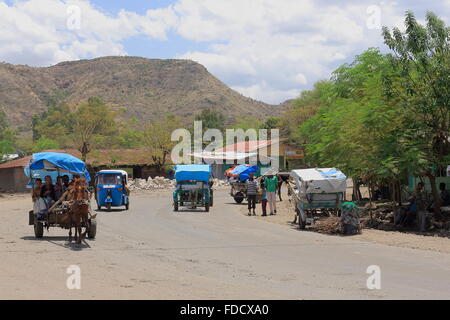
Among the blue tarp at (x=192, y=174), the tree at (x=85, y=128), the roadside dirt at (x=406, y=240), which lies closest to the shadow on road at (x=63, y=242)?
the roadside dirt at (x=406, y=240)

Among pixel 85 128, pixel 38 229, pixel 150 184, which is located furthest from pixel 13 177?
pixel 38 229

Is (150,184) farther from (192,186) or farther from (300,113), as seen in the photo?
(192,186)

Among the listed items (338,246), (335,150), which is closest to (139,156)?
(335,150)

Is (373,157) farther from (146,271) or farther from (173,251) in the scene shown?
(146,271)

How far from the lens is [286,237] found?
2194 cm

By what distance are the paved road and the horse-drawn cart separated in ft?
1.86

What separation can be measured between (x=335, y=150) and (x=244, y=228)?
10.4m

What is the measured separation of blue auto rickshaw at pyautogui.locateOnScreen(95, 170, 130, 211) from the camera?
36.0 meters

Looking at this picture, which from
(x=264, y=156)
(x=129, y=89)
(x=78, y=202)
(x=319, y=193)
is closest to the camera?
(x=78, y=202)

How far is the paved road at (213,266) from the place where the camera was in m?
11.2

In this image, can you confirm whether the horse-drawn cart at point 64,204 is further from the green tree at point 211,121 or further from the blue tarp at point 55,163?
the green tree at point 211,121

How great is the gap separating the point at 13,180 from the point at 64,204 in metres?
49.7

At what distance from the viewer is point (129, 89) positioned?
567ft

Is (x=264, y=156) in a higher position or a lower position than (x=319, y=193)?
higher
